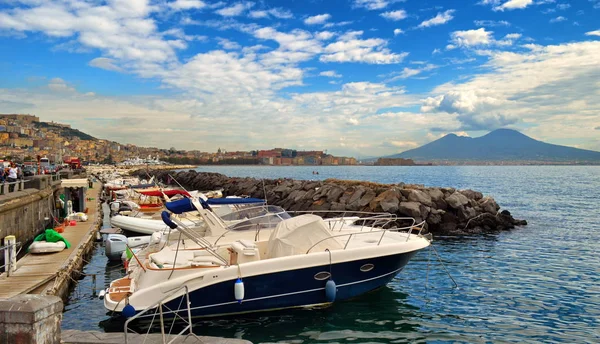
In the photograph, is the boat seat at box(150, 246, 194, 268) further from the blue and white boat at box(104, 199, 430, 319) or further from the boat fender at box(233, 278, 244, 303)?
the boat fender at box(233, 278, 244, 303)

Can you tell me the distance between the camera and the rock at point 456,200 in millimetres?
24891

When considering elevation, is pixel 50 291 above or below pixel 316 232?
below

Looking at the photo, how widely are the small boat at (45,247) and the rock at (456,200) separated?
19403mm

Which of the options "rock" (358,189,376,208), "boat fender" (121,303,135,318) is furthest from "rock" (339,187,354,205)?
"boat fender" (121,303,135,318)

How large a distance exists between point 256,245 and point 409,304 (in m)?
4.18

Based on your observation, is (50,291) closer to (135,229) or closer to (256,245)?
(256,245)

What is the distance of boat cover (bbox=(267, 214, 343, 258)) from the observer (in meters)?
10.0

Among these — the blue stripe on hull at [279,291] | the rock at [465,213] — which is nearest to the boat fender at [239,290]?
the blue stripe on hull at [279,291]

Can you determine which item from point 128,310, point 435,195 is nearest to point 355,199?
point 435,195

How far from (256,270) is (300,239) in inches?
51.7

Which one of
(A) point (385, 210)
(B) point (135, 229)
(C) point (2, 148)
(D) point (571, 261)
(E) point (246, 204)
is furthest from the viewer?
(C) point (2, 148)

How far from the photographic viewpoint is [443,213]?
2409 cm

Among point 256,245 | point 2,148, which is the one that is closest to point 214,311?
point 256,245

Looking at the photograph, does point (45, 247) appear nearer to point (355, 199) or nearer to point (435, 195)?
point (355, 199)
